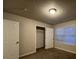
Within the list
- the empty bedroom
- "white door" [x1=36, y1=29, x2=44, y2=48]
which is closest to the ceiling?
the empty bedroom

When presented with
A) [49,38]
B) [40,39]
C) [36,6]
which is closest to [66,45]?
[49,38]

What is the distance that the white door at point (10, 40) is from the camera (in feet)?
9.88

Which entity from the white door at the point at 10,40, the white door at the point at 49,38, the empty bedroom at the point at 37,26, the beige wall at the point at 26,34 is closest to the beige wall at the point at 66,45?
the empty bedroom at the point at 37,26

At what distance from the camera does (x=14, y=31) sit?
3400 mm

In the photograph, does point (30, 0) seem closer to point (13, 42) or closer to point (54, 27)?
point (13, 42)

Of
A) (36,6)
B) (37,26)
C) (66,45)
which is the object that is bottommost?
(66,45)

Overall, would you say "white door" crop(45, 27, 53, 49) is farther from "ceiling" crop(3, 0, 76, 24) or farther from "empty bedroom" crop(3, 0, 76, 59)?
"ceiling" crop(3, 0, 76, 24)

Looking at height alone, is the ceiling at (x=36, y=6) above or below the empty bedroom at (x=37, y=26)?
above

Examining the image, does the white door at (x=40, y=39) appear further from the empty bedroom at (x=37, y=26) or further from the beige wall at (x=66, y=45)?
the beige wall at (x=66, y=45)

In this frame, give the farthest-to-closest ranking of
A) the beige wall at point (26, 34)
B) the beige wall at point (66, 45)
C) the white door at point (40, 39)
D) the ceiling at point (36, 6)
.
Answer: the white door at point (40, 39), the beige wall at point (66, 45), the beige wall at point (26, 34), the ceiling at point (36, 6)

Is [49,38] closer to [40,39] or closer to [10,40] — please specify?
[40,39]

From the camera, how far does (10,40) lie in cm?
320

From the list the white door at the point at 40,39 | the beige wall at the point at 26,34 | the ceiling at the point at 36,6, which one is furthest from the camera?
the white door at the point at 40,39

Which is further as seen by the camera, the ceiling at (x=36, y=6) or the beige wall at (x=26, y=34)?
the beige wall at (x=26, y=34)
